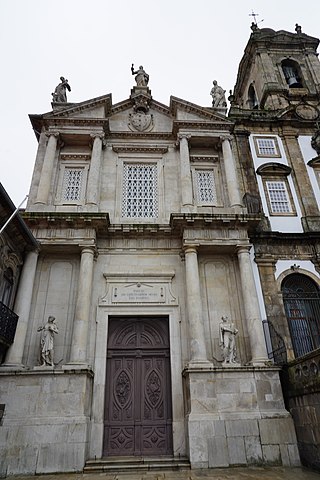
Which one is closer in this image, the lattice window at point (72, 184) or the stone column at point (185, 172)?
the stone column at point (185, 172)

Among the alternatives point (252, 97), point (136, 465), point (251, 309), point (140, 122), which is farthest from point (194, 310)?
point (252, 97)

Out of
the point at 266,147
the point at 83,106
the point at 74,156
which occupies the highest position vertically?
the point at 83,106

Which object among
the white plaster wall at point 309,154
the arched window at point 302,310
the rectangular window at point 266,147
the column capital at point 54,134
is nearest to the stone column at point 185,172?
the rectangular window at point 266,147

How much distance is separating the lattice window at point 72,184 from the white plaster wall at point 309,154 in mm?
10474

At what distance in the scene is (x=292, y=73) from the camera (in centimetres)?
2173

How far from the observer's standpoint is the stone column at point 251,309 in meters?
10.7

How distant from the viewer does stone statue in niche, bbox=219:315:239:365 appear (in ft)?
34.3

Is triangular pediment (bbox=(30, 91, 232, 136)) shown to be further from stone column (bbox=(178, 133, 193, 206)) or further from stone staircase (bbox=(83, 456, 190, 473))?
stone staircase (bbox=(83, 456, 190, 473))

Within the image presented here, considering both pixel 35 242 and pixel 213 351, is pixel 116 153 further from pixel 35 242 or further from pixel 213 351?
pixel 213 351

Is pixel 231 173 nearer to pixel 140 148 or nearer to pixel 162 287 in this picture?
pixel 140 148

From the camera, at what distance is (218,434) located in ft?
30.4

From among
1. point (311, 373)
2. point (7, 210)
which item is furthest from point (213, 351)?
point (7, 210)

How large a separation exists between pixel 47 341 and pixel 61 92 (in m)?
12.1

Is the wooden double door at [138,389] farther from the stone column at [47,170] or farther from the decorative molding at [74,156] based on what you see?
the decorative molding at [74,156]
